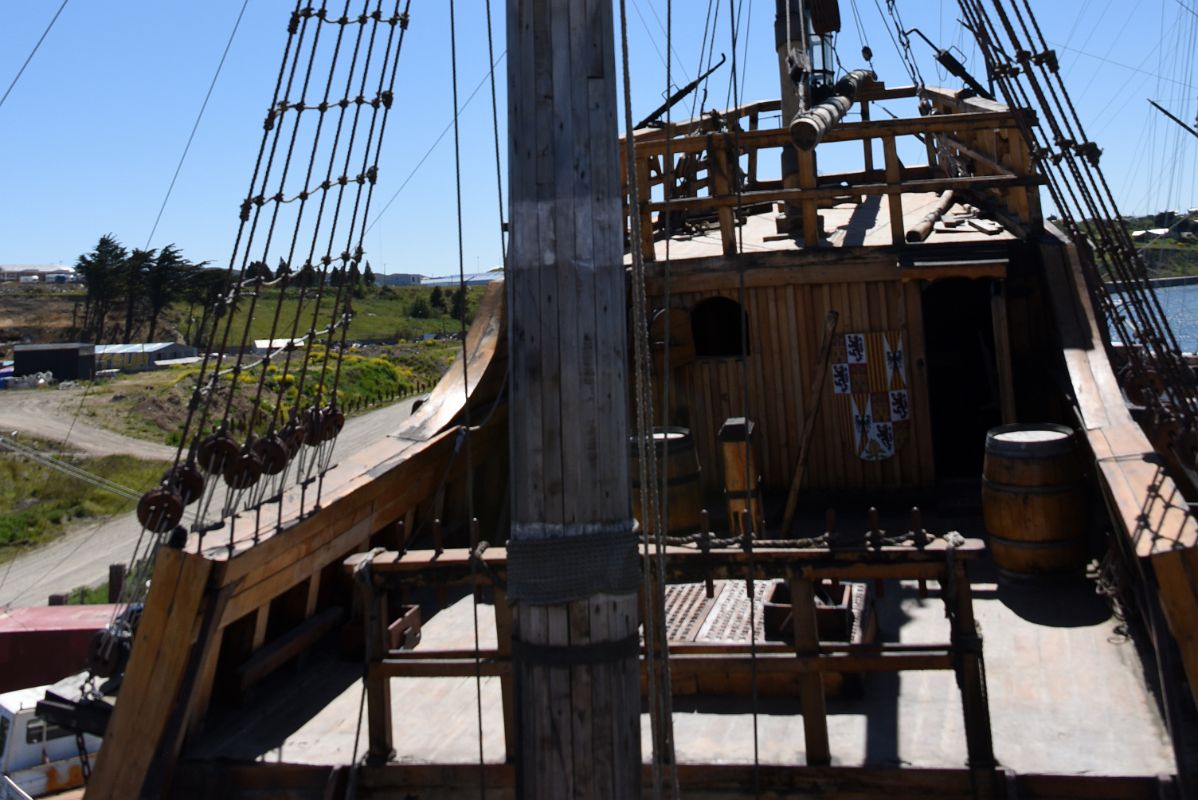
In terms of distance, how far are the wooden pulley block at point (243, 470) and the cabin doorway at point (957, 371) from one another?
7233 millimetres

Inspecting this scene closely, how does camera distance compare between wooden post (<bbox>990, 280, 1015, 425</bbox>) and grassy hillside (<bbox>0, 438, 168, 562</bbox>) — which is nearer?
wooden post (<bbox>990, 280, 1015, 425</bbox>)

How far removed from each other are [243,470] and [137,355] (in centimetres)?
5930

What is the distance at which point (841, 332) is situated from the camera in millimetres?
8727

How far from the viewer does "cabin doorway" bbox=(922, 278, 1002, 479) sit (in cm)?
1128

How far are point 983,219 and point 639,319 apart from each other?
Result: 26.2ft

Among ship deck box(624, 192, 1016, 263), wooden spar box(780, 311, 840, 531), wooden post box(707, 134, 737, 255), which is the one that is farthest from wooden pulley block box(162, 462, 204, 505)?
wooden post box(707, 134, 737, 255)

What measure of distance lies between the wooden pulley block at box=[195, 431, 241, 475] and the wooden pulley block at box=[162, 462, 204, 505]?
63 mm

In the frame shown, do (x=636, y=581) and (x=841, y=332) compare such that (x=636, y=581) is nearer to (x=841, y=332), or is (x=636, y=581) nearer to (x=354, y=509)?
(x=354, y=509)

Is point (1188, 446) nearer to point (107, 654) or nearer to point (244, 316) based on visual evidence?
point (107, 654)

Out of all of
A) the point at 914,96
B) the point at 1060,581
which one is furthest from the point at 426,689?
the point at 914,96

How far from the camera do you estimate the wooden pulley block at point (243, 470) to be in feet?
19.7

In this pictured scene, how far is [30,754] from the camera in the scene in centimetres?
1134

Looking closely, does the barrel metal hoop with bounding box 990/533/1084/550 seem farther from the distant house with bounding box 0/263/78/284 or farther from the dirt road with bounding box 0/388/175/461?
the distant house with bounding box 0/263/78/284

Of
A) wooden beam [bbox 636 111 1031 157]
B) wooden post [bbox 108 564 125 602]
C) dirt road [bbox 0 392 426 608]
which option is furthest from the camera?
dirt road [bbox 0 392 426 608]
